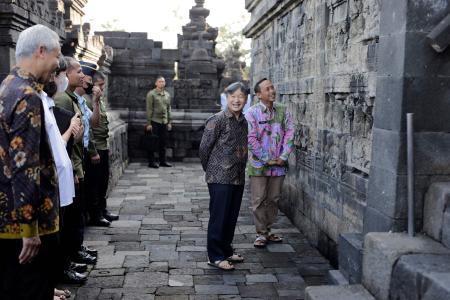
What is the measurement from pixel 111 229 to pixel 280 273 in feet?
8.23

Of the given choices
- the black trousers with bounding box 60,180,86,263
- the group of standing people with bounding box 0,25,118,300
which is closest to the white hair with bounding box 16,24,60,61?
the group of standing people with bounding box 0,25,118,300

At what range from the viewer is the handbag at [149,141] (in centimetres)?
1225

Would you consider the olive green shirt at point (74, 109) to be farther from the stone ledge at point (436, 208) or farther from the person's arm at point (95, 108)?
the stone ledge at point (436, 208)

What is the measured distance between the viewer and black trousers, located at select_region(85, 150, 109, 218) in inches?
259

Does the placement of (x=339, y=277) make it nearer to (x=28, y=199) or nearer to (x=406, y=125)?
(x=406, y=125)

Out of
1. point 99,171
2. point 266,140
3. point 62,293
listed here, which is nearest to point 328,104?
point 266,140

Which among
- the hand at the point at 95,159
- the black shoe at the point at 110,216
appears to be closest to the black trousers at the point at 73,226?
the hand at the point at 95,159

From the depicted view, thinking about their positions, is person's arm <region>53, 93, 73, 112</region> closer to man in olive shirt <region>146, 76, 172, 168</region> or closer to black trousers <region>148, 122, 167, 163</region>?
man in olive shirt <region>146, 76, 172, 168</region>

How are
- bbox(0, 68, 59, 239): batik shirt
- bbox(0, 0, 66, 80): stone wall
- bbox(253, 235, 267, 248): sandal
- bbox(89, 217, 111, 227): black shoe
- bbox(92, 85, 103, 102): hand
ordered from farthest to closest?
bbox(89, 217, 111, 227): black shoe < bbox(92, 85, 103, 102): hand < bbox(253, 235, 267, 248): sandal < bbox(0, 0, 66, 80): stone wall < bbox(0, 68, 59, 239): batik shirt

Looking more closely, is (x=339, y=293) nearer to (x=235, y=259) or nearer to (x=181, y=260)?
(x=235, y=259)

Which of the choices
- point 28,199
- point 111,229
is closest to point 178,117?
point 111,229

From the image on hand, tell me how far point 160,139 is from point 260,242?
6.72m

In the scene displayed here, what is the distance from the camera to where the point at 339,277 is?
13.6ft

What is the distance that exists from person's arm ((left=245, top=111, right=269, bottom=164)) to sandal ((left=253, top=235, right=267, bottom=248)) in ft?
2.86
